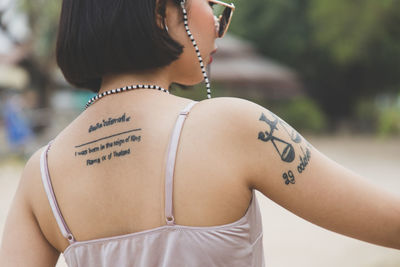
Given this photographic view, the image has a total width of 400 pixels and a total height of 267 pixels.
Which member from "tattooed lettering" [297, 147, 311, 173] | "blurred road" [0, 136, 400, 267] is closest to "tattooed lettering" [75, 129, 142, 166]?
"tattooed lettering" [297, 147, 311, 173]

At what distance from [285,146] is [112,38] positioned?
423 millimetres

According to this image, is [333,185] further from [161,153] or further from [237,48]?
[237,48]

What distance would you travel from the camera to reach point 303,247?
5.36 meters

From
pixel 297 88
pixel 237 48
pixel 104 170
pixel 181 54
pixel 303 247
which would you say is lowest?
pixel 297 88

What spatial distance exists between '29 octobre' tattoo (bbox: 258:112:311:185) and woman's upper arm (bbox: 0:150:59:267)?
54 centimetres

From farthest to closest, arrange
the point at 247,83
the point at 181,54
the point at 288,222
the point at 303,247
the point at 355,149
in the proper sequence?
the point at 247,83, the point at 355,149, the point at 288,222, the point at 303,247, the point at 181,54

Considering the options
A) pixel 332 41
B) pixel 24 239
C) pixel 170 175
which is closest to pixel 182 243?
pixel 170 175

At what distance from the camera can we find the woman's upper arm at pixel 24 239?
1165mm

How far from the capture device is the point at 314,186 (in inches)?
39.0

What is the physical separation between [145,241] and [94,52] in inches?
16.3

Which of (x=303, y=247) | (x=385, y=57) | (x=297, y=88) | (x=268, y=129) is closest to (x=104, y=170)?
(x=268, y=129)

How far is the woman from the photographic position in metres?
0.98

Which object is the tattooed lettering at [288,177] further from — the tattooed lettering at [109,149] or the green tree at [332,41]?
the green tree at [332,41]

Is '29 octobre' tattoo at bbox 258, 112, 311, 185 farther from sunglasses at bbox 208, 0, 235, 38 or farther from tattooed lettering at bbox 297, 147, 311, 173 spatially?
sunglasses at bbox 208, 0, 235, 38
